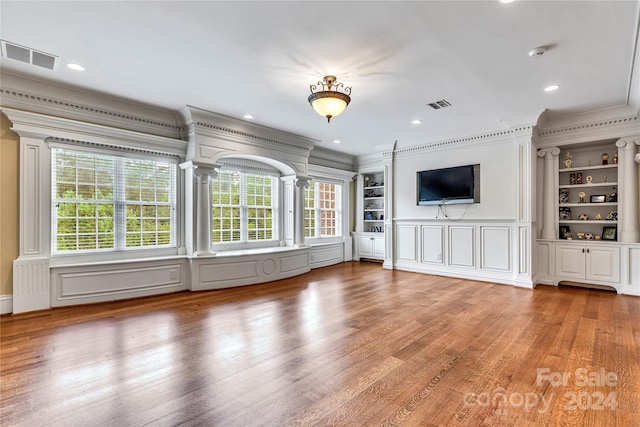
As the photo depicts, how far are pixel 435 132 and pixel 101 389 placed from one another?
20.7ft

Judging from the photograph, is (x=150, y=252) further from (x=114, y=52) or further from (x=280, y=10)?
(x=280, y=10)

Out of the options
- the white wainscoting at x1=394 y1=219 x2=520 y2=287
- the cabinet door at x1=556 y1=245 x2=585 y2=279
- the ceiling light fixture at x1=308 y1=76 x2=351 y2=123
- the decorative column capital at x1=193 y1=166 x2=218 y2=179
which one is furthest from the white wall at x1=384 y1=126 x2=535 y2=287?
the decorative column capital at x1=193 y1=166 x2=218 y2=179

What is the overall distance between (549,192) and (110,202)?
745 cm

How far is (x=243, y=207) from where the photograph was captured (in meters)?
6.32

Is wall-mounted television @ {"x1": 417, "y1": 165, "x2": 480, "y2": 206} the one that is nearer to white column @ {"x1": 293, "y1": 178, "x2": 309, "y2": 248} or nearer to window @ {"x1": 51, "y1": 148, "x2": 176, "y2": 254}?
white column @ {"x1": 293, "y1": 178, "x2": 309, "y2": 248}

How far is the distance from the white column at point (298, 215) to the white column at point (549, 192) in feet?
15.2

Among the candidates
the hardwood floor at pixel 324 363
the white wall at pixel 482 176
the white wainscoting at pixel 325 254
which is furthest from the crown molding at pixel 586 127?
the white wainscoting at pixel 325 254

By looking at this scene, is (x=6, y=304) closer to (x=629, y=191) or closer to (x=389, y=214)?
(x=389, y=214)

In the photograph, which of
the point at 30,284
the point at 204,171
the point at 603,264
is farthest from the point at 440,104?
the point at 30,284

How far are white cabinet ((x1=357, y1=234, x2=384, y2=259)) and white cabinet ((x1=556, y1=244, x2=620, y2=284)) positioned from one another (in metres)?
3.83

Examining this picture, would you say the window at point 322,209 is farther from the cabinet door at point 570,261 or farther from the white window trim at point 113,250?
the cabinet door at point 570,261

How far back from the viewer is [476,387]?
89.2 inches

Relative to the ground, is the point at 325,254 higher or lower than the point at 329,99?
lower

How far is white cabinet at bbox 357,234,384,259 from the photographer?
329 inches
